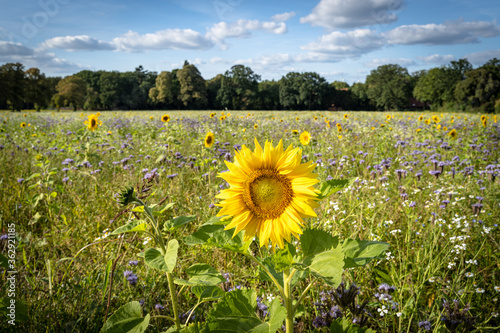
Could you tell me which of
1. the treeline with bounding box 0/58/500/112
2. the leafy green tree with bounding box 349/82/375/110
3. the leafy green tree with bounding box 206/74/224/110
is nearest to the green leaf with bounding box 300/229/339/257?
the treeline with bounding box 0/58/500/112

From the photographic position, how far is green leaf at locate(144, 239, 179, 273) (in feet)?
3.75

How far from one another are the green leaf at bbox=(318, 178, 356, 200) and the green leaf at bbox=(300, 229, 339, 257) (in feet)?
0.50

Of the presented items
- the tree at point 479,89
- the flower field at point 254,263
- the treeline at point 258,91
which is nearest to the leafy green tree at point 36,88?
the treeline at point 258,91

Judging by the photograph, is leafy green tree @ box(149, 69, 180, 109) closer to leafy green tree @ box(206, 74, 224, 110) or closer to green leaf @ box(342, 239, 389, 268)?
leafy green tree @ box(206, 74, 224, 110)

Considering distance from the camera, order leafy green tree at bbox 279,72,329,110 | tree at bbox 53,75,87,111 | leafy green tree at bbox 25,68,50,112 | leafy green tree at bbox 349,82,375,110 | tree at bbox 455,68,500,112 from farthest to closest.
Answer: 1. leafy green tree at bbox 349,82,375,110
2. leafy green tree at bbox 279,72,329,110
3. tree at bbox 53,75,87,111
4. tree at bbox 455,68,500,112
5. leafy green tree at bbox 25,68,50,112

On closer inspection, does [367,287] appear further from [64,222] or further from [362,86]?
[362,86]

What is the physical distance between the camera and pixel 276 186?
4.00 ft

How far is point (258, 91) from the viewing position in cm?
6456

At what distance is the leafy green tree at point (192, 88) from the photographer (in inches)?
2205

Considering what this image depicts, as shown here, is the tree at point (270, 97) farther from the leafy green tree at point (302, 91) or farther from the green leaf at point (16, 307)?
the green leaf at point (16, 307)

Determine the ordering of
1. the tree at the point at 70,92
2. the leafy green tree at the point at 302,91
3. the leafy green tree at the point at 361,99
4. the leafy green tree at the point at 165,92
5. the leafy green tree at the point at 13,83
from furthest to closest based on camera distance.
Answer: the leafy green tree at the point at 361,99 → the leafy green tree at the point at 302,91 → the leafy green tree at the point at 165,92 → the tree at the point at 70,92 → the leafy green tree at the point at 13,83

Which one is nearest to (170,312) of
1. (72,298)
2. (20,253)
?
(72,298)

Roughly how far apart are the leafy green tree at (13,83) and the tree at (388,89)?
65.6m

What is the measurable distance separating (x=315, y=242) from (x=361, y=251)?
204mm
